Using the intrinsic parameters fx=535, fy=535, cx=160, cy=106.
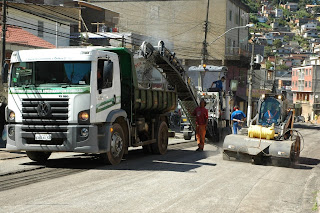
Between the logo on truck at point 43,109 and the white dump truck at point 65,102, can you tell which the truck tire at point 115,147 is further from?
the logo on truck at point 43,109

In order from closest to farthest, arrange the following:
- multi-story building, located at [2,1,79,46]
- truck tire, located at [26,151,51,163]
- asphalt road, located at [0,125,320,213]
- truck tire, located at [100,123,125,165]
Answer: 1. asphalt road, located at [0,125,320,213]
2. truck tire, located at [100,123,125,165]
3. truck tire, located at [26,151,51,163]
4. multi-story building, located at [2,1,79,46]

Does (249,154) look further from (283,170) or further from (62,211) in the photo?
(62,211)

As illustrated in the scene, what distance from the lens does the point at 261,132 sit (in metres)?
16.8

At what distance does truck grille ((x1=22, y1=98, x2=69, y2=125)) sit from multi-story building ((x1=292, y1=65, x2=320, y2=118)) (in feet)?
313

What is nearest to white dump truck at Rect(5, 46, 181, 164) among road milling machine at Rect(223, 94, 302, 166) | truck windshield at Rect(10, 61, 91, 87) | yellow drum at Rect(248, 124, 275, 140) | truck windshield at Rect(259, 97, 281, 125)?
truck windshield at Rect(10, 61, 91, 87)

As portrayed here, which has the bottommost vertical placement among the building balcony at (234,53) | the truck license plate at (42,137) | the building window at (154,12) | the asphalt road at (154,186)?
the asphalt road at (154,186)

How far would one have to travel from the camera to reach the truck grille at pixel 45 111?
13586 millimetres

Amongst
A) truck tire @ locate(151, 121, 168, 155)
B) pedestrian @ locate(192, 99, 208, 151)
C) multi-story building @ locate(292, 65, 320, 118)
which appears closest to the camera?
truck tire @ locate(151, 121, 168, 155)

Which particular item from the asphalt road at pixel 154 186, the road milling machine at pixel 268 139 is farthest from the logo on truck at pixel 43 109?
the road milling machine at pixel 268 139

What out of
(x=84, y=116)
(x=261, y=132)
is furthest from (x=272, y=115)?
(x=84, y=116)

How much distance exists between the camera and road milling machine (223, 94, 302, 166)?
629 inches

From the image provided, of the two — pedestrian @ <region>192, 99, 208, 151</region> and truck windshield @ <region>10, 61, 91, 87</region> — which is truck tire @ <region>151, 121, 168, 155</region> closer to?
pedestrian @ <region>192, 99, 208, 151</region>

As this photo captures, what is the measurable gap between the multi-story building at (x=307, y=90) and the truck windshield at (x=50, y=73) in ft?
312

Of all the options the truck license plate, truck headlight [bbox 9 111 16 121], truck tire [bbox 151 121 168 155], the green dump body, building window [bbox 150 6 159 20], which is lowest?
truck tire [bbox 151 121 168 155]
